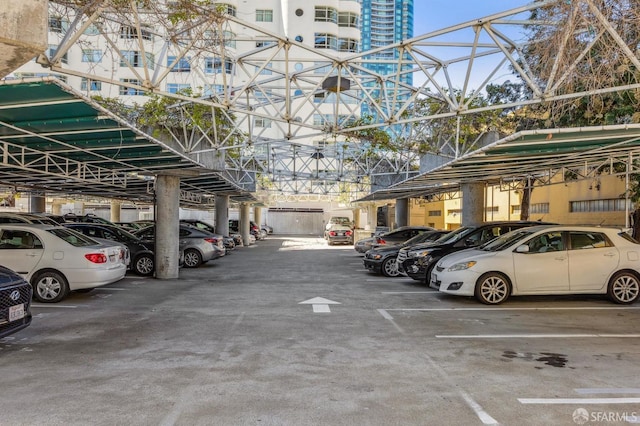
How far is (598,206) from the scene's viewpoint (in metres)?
19.4

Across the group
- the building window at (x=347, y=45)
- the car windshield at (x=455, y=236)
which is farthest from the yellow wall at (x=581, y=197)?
the building window at (x=347, y=45)

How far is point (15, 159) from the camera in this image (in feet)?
41.0

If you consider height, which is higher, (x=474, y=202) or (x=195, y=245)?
(x=474, y=202)

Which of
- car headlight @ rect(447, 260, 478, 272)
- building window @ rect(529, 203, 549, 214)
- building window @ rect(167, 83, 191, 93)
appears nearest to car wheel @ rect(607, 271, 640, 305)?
car headlight @ rect(447, 260, 478, 272)

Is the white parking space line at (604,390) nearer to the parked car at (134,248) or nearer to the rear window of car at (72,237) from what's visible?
the rear window of car at (72,237)

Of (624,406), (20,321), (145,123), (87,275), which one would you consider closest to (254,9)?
(145,123)

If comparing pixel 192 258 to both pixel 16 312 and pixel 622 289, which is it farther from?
pixel 622 289

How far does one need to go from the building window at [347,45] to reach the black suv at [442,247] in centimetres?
3316

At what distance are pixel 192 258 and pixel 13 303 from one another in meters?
10.8

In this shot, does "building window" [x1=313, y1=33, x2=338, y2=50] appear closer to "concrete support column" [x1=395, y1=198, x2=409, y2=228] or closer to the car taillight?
"concrete support column" [x1=395, y1=198, x2=409, y2=228]

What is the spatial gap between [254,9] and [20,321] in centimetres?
4032

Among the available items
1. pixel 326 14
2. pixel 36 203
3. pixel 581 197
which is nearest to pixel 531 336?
pixel 581 197

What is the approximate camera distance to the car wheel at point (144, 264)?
14.7 meters

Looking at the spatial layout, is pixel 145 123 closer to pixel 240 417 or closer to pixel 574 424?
pixel 240 417
